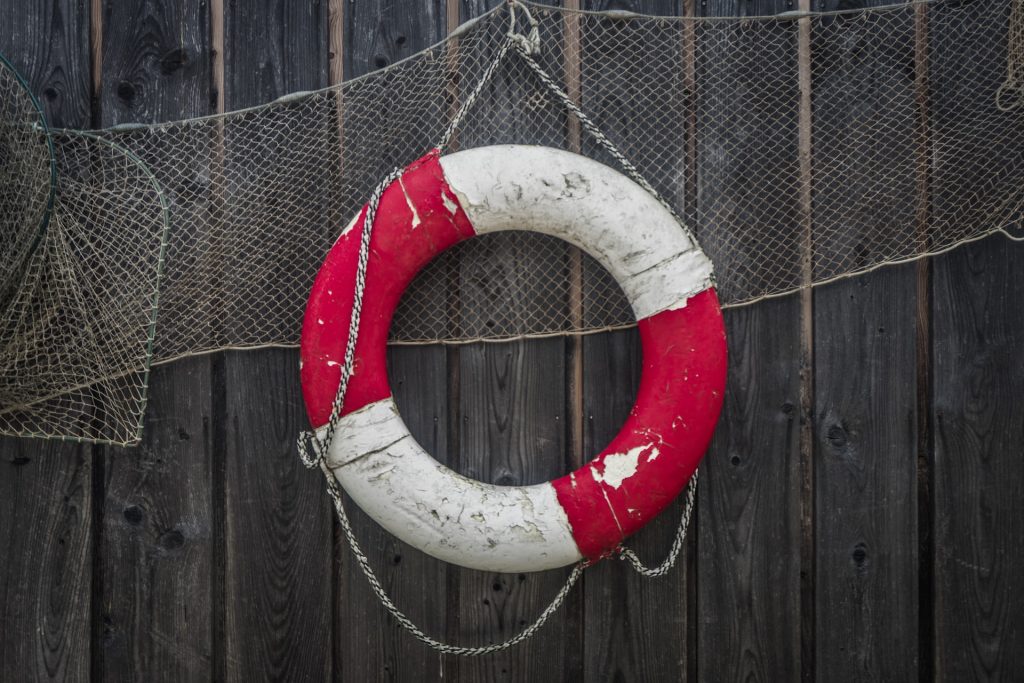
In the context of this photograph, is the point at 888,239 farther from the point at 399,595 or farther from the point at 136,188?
the point at 136,188

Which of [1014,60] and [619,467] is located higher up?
[1014,60]

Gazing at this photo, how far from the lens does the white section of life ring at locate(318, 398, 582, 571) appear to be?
111 centimetres

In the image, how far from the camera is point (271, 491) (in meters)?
1.26

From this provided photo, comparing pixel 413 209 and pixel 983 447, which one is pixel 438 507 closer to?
pixel 413 209

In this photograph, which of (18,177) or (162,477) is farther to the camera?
(162,477)

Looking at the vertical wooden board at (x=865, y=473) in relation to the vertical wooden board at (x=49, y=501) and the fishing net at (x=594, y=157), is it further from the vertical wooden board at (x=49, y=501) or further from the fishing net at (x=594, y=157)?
the vertical wooden board at (x=49, y=501)

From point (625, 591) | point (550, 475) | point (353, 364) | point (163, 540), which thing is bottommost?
point (625, 591)

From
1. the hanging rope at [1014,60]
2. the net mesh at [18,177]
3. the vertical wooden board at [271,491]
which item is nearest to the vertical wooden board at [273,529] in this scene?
the vertical wooden board at [271,491]

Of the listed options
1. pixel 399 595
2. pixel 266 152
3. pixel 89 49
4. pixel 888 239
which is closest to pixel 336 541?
pixel 399 595

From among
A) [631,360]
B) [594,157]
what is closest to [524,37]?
[594,157]

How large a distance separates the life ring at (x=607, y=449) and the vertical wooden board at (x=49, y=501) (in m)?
0.55

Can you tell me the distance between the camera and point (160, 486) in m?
1.27

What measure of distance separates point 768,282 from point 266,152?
37.0 inches

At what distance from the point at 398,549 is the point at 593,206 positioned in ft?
2.34
